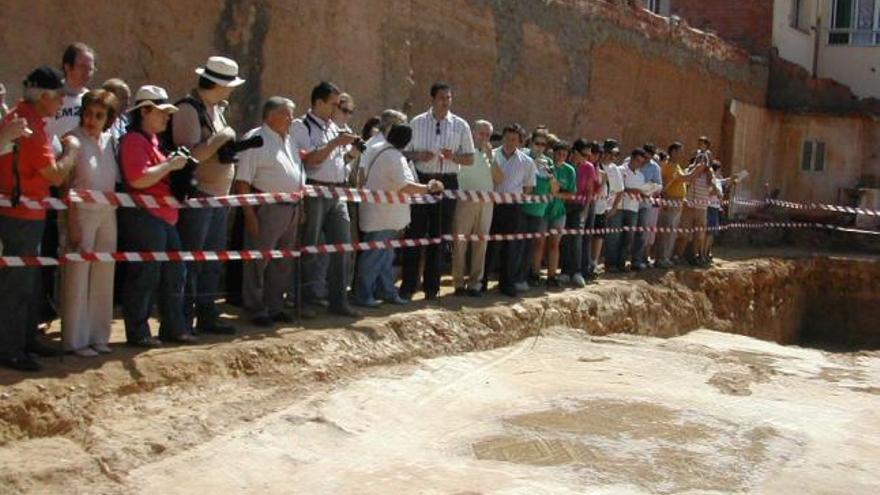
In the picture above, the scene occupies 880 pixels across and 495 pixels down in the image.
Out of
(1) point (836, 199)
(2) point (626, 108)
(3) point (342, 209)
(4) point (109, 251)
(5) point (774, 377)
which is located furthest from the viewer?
(1) point (836, 199)

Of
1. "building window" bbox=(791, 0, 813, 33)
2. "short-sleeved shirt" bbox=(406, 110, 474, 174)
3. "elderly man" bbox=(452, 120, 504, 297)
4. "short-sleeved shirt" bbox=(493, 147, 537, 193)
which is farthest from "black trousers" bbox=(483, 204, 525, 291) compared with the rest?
"building window" bbox=(791, 0, 813, 33)

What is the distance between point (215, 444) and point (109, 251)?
1.48 meters

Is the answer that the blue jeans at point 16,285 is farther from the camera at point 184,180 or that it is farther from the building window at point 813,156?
the building window at point 813,156

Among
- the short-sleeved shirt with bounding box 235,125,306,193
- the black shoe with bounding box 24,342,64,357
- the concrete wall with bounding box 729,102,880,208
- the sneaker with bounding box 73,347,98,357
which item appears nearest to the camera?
the black shoe with bounding box 24,342,64,357

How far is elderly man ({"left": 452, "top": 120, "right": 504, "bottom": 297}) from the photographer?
1063 centimetres

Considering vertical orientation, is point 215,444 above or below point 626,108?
below

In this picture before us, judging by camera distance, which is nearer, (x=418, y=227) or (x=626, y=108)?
(x=418, y=227)

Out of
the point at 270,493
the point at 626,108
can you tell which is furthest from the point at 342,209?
the point at 626,108

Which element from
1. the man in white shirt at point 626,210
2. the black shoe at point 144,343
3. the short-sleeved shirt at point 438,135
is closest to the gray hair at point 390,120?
the short-sleeved shirt at point 438,135

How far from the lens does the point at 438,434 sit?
681 centimetres

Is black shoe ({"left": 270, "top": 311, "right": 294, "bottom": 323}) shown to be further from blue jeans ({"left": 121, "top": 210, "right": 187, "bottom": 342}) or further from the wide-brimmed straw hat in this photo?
the wide-brimmed straw hat

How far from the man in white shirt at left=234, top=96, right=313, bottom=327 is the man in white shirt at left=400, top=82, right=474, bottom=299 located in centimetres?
198

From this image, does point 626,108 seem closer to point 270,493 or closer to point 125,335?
point 125,335

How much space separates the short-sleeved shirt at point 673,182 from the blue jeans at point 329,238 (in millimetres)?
7382
